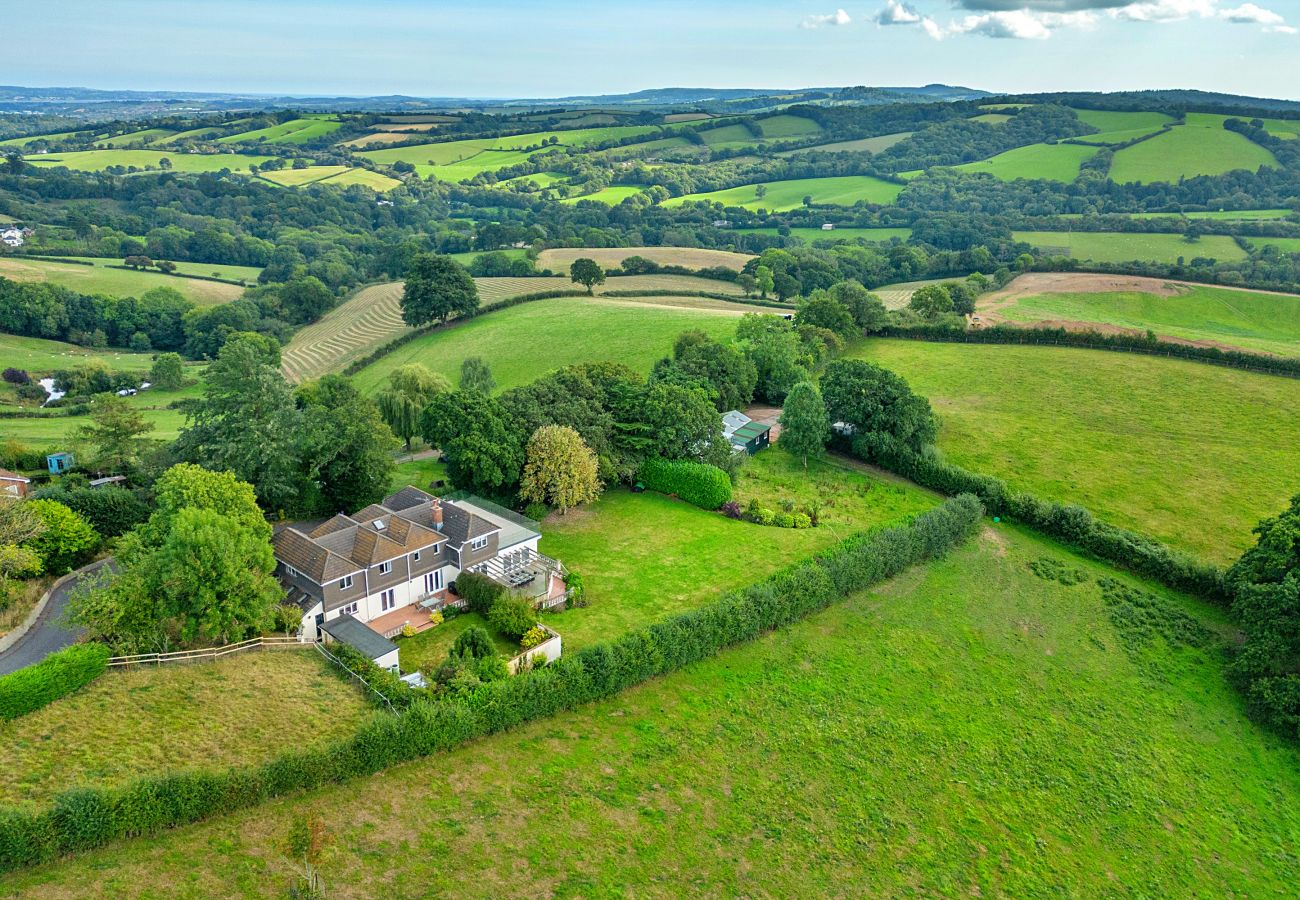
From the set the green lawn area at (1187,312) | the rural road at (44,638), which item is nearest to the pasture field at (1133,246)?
the green lawn area at (1187,312)

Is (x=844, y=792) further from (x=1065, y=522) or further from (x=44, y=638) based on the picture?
(x=44, y=638)

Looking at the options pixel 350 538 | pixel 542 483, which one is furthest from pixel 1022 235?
pixel 350 538

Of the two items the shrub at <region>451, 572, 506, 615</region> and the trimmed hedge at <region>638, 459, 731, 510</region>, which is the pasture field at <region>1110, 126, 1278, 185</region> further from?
the shrub at <region>451, 572, 506, 615</region>

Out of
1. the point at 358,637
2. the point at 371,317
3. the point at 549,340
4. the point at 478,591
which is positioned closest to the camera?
the point at 358,637

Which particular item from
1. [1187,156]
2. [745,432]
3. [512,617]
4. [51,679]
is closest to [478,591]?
[512,617]

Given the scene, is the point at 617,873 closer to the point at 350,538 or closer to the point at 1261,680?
the point at 350,538
